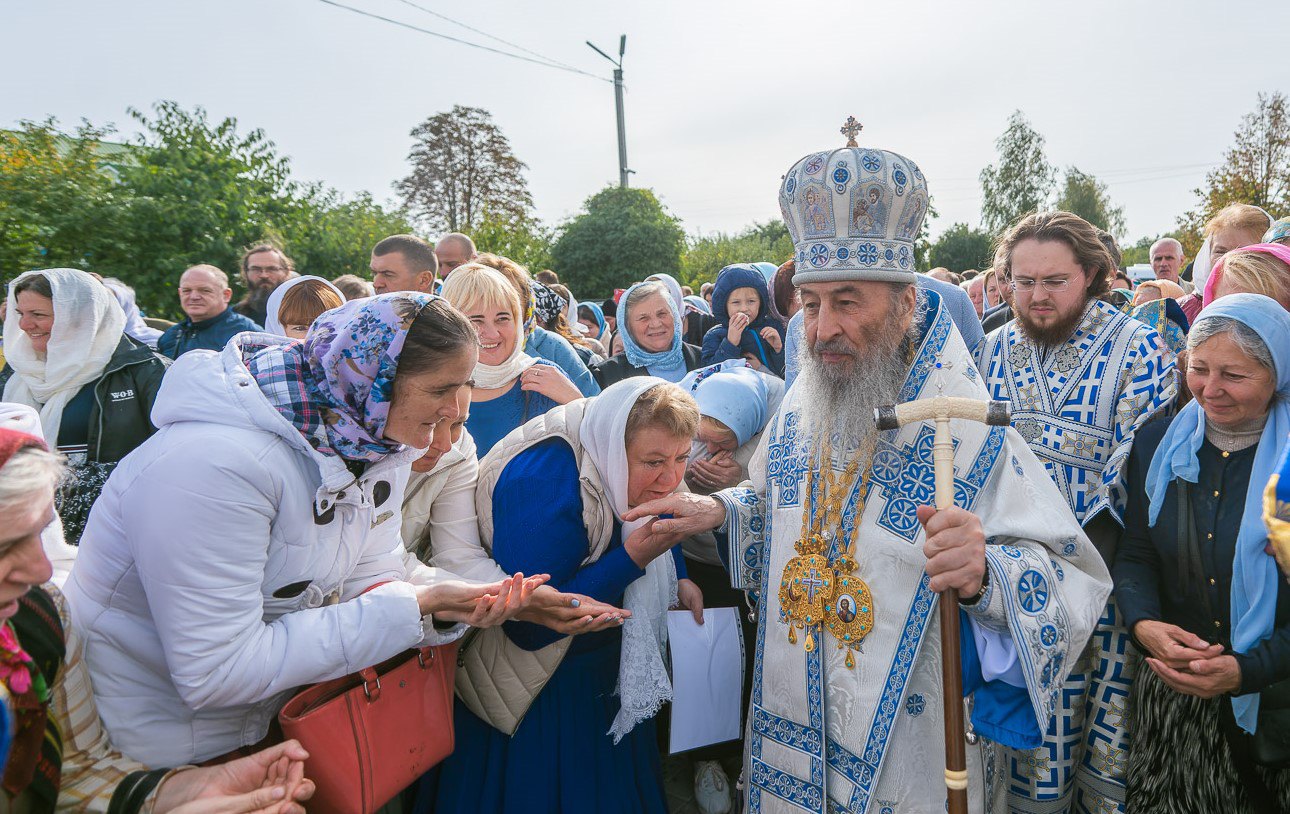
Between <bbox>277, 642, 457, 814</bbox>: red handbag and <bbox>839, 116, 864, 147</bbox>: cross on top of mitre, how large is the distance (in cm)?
206

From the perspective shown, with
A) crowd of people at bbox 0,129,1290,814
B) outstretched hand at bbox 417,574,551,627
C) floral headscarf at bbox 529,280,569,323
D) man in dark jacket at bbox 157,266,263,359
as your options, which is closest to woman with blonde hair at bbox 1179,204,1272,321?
crowd of people at bbox 0,129,1290,814

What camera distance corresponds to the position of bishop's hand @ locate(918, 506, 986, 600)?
1833mm

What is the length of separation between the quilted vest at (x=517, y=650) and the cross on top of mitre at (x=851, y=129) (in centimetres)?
124

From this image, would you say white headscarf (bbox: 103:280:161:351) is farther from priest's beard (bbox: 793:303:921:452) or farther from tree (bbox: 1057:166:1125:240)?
tree (bbox: 1057:166:1125:240)

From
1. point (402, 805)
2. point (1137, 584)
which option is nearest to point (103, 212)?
point (402, 805)

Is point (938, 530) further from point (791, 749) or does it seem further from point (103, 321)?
point (103, 321)

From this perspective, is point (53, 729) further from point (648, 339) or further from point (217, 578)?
point (648, 339)

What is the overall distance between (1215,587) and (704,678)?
1622 millimetres

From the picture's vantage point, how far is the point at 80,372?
4090mm

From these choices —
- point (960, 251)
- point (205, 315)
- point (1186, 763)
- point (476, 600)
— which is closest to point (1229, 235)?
point (1186, 763)

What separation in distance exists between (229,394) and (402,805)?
1.65 metres

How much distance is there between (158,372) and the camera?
14.0 feet

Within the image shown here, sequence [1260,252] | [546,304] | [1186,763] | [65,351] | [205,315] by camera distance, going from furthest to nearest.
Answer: [546,304]
[205,315]
[65,351]
[1260,252]
[1186,763]

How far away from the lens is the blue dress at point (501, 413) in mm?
3758
